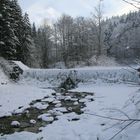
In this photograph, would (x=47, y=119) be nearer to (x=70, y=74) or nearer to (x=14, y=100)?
(x=14, y=100)

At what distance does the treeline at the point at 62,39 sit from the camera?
2426mm

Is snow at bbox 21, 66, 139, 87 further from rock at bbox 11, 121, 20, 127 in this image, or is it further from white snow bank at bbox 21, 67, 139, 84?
rock at bbox 11, 121, 20, 127

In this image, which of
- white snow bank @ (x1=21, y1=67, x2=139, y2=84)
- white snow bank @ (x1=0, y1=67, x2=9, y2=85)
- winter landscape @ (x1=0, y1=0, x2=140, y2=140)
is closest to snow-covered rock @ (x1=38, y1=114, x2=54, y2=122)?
winter landscape @ (x1=0, y1=0, x2=140, y2=140)

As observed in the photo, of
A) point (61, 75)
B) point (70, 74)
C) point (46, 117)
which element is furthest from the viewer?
point (61, 75)

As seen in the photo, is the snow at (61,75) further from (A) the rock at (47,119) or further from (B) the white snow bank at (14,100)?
(A) the rock at (47,119)

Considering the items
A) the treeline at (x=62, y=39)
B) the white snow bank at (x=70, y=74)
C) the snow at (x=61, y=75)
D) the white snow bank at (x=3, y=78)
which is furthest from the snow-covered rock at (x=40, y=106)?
the white snow bank at (x=70, y=74)

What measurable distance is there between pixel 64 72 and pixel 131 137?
15721mm

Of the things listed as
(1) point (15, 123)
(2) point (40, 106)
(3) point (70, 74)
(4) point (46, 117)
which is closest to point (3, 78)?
(3) point (70, 74)

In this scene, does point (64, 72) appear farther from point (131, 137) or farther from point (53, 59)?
point (53, 59)

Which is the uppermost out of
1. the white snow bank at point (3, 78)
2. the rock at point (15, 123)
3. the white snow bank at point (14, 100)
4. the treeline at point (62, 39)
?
the treeline at point (62, 39)

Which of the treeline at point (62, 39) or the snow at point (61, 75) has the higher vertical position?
the treeline at point (62, 39)

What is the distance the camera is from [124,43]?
241 centimetres

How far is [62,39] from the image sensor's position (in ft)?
165

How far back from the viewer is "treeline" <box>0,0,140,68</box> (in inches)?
95.5
